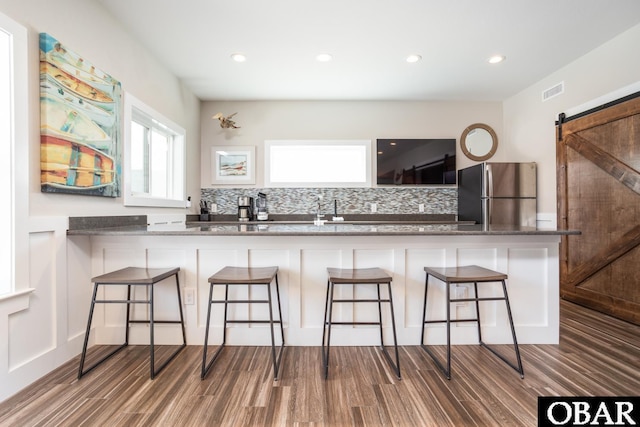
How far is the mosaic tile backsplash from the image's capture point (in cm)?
438

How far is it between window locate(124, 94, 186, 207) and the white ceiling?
26.3 inches

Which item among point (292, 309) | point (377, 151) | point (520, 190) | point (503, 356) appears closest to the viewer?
point (503, 356)

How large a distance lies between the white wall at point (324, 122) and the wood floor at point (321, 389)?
291 centimetres

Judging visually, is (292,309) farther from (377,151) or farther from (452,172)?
(452,172)

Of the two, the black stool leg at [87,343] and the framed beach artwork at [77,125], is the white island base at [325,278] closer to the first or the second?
the black stool leg at [87,343]

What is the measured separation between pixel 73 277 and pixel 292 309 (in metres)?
1.53

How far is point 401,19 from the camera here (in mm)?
2480

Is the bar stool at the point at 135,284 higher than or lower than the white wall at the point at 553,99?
lower

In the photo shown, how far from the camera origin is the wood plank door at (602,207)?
2699mm

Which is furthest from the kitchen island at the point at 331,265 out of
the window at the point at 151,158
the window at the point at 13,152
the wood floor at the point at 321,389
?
the window at the point at 151,158

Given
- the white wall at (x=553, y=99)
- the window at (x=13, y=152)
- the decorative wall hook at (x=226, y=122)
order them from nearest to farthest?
the window at (x=13, y=152) → the white wall at (x=553, y=99) → the decorative wall hook at (x=226, y=122)

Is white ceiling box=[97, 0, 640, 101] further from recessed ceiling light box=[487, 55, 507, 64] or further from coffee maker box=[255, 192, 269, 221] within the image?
coffee maker box=[255, 192, 269, 221]

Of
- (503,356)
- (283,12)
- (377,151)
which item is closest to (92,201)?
(283,12)

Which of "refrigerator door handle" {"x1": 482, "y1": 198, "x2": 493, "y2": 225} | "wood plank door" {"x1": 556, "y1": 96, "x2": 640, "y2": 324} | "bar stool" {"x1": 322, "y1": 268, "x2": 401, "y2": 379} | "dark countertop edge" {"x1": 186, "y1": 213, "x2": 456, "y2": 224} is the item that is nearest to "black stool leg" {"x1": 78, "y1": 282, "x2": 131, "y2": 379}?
"bar stool" {"x1": 322, "y1": 268, "x2": 401, "y2": 379}
